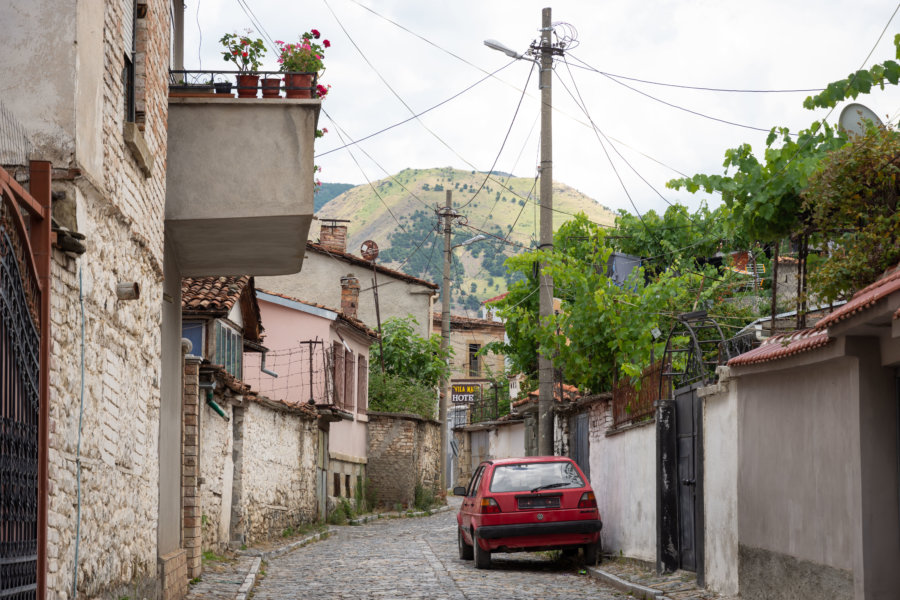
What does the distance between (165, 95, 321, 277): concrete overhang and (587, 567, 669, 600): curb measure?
17.9 ft

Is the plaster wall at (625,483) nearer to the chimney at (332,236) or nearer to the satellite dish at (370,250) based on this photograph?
the satellite dish at (370,250)

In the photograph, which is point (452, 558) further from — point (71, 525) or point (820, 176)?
point (71, 525)

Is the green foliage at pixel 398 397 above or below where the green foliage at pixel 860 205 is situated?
below

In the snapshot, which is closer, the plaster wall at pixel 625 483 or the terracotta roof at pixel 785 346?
the terracotta roof at pixel 785 346

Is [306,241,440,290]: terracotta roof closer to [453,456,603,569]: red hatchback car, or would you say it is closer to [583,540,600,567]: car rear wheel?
[453,456,603,569]: red hatchback car

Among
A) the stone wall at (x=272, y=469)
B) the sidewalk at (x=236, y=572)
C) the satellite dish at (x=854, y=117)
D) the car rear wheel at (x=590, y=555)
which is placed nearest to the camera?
the satellite dish at (x=854, y=117)

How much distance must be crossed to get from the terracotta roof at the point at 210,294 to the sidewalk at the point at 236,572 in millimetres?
4085

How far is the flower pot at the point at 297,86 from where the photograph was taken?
11130 mm

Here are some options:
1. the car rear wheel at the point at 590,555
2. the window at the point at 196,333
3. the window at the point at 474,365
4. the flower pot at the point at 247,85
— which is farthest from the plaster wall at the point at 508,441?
the flower pot at the point at 247,85

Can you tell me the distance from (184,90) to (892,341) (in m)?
7.06

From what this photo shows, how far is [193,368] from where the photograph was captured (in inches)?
560

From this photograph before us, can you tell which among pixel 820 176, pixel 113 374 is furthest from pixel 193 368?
pixel 820 176

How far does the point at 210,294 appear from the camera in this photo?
18922 mm

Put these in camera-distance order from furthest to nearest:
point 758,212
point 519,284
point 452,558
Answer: point 519,284 → point 452,558 → point 758,212
